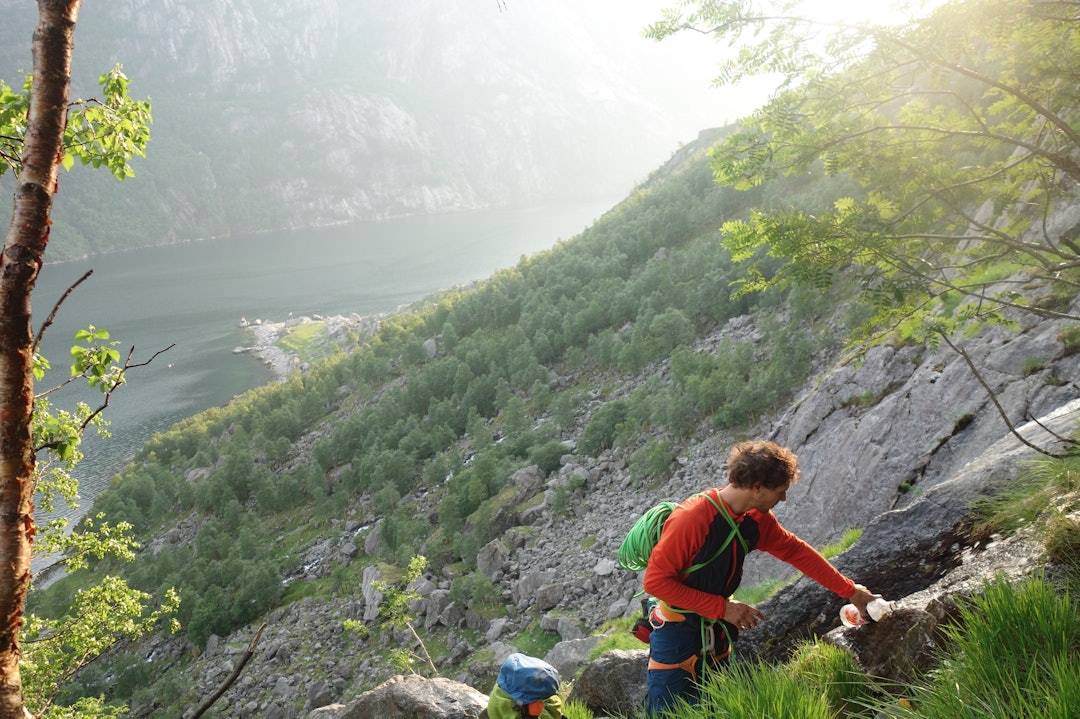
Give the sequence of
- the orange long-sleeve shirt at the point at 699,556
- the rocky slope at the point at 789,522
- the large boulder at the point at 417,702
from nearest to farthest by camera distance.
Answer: the orange long-sleeve shirt at the point at 699,556
the rocky slope at the point at 789,522
the large boulder at the point at 417,702

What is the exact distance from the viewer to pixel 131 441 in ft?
189

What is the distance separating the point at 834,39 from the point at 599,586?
1543 centimetres

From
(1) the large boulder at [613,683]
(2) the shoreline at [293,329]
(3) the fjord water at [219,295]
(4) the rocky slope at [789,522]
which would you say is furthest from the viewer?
(2) the shoreline at [293,329]

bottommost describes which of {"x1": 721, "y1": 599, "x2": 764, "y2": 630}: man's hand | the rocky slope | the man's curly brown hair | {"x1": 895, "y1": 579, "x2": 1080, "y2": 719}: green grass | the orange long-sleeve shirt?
the rocky slope

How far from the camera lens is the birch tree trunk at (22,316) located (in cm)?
247

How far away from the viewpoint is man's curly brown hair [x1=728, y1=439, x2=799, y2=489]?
10.8 ft

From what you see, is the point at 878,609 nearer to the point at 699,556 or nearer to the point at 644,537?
the point at 699,556

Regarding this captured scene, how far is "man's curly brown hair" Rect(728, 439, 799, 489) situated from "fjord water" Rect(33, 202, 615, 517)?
4041 cm

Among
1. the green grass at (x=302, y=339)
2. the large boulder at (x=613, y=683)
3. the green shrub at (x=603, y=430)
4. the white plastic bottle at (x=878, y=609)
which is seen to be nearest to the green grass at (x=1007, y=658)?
the white plastic bottle at (x=878, y=609)

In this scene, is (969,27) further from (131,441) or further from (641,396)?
(131,441)

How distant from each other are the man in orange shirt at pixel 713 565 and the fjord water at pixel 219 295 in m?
40.1

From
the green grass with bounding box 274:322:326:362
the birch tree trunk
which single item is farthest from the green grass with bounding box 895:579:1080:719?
the green grass with bounding box 274:322:326:362

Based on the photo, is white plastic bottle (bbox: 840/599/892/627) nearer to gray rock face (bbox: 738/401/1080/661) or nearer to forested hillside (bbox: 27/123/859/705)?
gray rock face (bbox: 738/401/1080/661)

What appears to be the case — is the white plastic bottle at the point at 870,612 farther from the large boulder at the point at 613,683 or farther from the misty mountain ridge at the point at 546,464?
the large boulder at the point at 613,683
